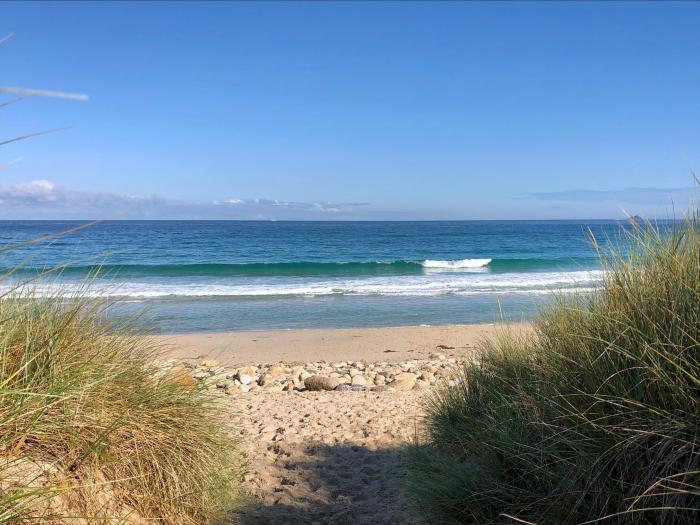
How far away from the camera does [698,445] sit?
2373 millimetres

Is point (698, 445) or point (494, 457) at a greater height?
point (698, 445)

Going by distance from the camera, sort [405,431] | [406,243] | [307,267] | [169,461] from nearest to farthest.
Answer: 1. [169,461]
2. [405,431]
3. [307,267]
4. [406,243]

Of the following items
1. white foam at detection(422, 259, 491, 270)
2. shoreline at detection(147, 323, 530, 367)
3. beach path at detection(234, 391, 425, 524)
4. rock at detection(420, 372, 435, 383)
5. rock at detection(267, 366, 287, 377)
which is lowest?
shoreline at detection(147, 323, 530, 367)

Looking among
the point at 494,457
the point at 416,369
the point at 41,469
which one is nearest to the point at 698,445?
the point at 494,457

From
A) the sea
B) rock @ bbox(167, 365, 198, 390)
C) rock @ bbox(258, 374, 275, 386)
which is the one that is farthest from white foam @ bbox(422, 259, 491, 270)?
rock @ bbox(167, 365, 198, 390)

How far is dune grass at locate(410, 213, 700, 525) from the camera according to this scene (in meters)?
2.53

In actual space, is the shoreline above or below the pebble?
below

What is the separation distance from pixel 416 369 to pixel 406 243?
4541 centimetres

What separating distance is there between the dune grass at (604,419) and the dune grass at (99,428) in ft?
5.17

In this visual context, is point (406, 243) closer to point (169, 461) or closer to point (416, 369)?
point (416, 369)

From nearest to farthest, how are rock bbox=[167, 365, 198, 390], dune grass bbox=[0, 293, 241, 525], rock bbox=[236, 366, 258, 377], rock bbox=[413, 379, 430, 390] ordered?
dune grass bbox=[0, 293, 241, 525]
rock bbox=[167, 365, 198, 390]
rock bbox=[413, 379, 430, 390]
rock bbox=[236, 366, 258, 377]

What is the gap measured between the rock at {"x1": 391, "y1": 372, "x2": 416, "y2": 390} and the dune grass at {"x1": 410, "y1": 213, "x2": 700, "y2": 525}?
15.3ft

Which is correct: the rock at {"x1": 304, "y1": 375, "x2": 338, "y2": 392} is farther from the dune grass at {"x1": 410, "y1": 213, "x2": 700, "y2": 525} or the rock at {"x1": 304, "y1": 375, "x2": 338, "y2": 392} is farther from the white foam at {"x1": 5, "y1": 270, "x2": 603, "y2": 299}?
the white foam at {"x1": 5, "y1": 270, "x2": 603, "y2": 299}

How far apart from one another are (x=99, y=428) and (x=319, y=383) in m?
6.02
